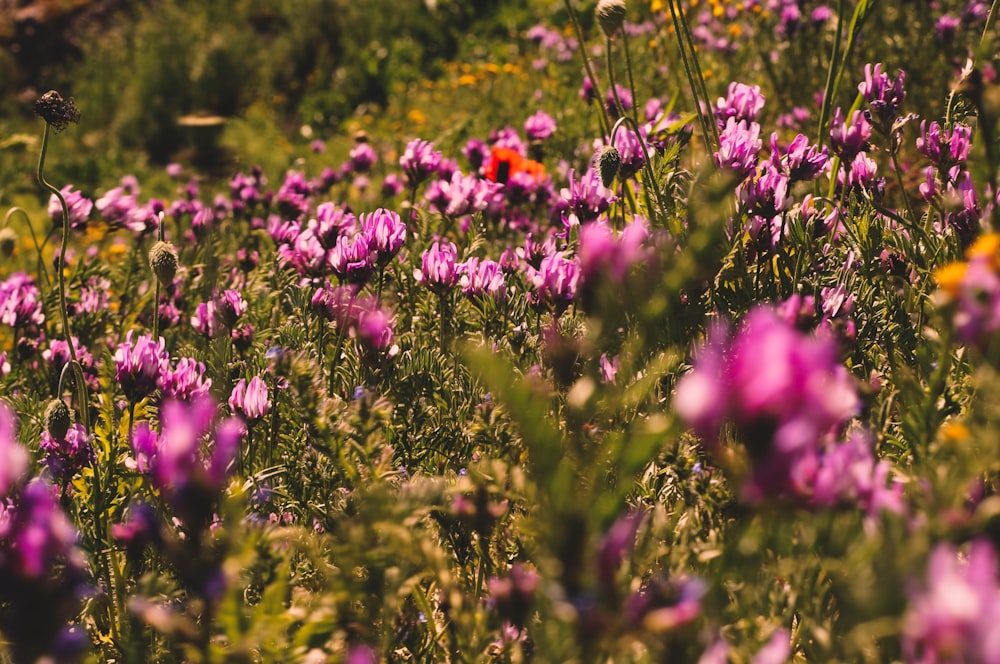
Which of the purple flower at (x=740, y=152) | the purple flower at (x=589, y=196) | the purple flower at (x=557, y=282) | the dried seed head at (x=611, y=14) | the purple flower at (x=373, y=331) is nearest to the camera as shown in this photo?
the purple flower at (x=373, y=331)

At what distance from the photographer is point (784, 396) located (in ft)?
2.18

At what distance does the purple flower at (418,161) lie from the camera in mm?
2424

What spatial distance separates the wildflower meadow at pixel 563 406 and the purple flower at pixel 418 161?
0.06 ft

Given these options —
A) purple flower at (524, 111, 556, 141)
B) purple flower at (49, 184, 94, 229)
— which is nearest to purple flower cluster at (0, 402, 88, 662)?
purple flower at (49, 184, 94, 229)

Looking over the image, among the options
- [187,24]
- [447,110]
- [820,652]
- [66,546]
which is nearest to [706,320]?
[820,652]

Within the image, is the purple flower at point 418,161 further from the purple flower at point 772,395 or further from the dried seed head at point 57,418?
the purple flower at point 772,395

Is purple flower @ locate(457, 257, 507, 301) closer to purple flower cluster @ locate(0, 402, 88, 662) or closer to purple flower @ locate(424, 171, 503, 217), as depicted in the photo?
purple flower @ locate(424, 171, 503, 217)

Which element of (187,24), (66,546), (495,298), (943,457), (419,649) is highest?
(943,457)

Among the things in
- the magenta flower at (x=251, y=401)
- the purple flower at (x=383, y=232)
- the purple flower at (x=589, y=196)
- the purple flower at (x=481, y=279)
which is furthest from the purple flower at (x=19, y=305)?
the purple flower at (x=589, y=196)

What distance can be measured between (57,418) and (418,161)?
4.00 ft

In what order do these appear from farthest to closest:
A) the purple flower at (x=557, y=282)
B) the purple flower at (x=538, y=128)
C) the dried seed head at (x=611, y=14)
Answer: the purple flower at (x=538, y=128)
the dried seed head at (x=611, y=14)
the purple flower at (x=557, y=282)

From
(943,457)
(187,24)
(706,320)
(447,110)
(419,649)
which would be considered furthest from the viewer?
(187,24)

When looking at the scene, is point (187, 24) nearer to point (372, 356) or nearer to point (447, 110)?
point (447, 110)

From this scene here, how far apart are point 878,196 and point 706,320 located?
58cm
